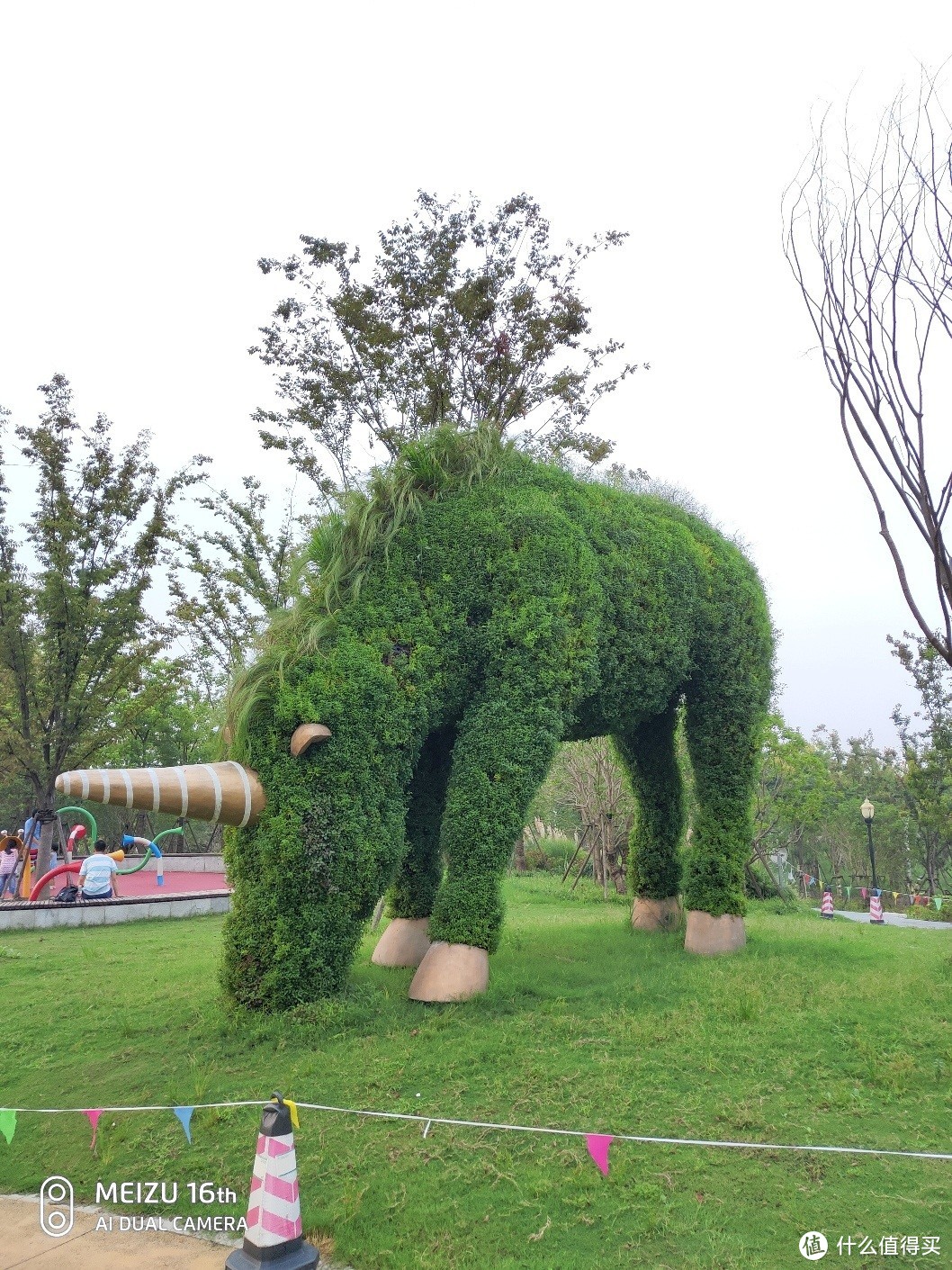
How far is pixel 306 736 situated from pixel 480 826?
4.96ft

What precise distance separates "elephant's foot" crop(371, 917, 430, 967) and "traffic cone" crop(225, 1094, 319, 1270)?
4337mm

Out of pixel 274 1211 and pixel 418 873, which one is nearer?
pixel 274 1211

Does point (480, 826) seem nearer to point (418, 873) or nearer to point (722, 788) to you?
point (418, 873)

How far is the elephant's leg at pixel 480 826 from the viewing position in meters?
6.42

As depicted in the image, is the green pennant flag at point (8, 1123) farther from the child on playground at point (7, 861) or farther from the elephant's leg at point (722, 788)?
the child on playground at point (7, 861)

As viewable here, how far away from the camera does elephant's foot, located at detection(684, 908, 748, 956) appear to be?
830 centimetres

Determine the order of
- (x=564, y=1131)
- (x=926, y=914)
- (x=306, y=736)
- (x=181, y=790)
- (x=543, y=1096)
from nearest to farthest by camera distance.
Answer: (x=564, y=1131) < (x=543, y=1096) < (x=181, y=790) < (x=306, y=736) < (x=926, y=914)

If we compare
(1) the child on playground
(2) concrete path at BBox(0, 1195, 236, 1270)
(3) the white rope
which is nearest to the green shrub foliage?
(3) the white rope

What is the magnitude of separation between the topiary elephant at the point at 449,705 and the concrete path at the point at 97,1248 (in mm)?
1949

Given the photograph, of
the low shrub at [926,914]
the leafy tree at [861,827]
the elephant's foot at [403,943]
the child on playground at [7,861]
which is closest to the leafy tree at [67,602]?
the child on playground at [7,861]

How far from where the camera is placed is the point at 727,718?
8.89 meters

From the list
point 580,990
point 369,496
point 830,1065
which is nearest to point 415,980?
point 580,990

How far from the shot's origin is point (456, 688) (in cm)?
684

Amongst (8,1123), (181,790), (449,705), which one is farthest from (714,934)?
(8,1123)
